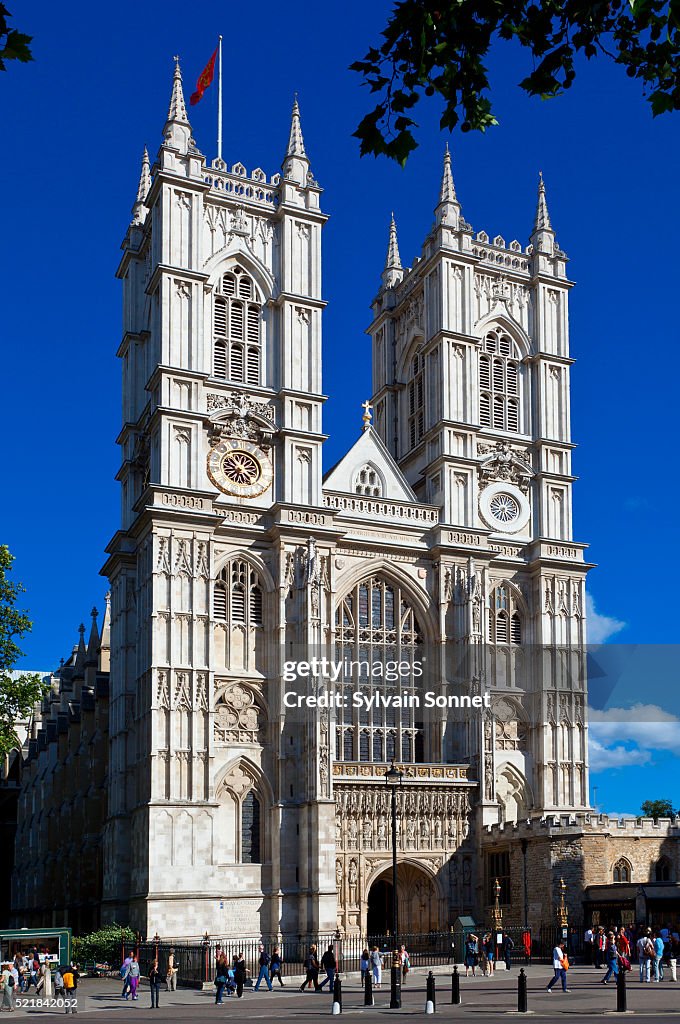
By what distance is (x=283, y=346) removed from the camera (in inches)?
2088

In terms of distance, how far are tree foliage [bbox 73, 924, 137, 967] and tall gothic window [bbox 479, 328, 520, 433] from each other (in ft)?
89.7

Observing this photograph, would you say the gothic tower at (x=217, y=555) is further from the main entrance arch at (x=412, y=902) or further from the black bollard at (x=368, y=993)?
the black bollard at (x=368, y=993)

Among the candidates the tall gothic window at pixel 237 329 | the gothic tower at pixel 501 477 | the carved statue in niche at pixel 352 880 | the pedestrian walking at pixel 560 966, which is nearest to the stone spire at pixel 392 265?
the gothic tower at pixel 501 477

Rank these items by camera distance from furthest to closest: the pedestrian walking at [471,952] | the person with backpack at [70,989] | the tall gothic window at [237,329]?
the tall gothic window at [237,329] → the pedestrian walking at [471,952] → the person with backpack at [70,989]

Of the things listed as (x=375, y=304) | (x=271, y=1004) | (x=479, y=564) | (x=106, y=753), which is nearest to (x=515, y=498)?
(x=479, y=564)

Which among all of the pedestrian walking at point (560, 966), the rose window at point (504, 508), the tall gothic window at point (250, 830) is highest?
the rose window at point (504, 508)

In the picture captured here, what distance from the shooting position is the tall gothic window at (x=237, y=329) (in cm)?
5253

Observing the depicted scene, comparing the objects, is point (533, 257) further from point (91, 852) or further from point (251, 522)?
point (91, 852)

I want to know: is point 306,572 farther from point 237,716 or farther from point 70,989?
point 70,989

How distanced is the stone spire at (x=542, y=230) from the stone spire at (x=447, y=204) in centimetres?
457

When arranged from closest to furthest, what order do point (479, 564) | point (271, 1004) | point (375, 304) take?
point (271, 1004)
point (479, 564)
point (375, 304)

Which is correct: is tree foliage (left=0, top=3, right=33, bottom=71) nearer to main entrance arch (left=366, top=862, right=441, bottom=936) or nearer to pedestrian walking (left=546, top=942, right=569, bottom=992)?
pedestrian walking (left=546, top=942, right=569, bottom=992)

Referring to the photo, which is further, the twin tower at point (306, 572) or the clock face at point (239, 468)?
the clock face at point (239, 468)

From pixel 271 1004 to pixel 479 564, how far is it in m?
26.0
